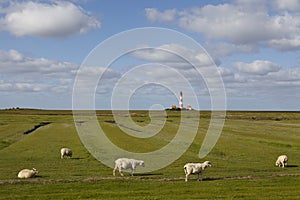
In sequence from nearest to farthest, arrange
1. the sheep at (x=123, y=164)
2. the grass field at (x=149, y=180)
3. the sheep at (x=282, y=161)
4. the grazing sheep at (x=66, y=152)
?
the grass field at (x=149, y=180) → the sheep at (x=123, y=164) → the sheep at (x=282, y=161) → the grazing sheep at (x=66, y=152)

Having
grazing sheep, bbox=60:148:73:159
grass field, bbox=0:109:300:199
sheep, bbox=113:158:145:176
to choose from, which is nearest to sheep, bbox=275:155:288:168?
grass field, bbox=0:109:300:199

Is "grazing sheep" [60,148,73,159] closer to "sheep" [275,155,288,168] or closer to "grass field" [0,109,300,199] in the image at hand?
"grass field" [0,109,300,199]

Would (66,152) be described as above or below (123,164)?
below

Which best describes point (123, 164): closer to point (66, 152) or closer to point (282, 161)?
point (66, 152)

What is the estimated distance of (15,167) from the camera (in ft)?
119

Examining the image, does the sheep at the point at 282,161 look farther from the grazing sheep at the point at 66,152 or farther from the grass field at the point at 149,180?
the grazing sheep at the point at 66,152

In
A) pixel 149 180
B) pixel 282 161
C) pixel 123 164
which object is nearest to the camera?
pixel 149 180

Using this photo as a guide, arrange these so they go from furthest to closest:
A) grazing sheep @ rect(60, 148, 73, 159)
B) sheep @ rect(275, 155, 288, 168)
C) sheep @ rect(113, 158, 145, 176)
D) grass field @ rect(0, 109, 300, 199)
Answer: grazing sheep @ rect(60, 148, 73, 159), sheep @ rect(275, 155, 288, 168), sheep @ rect(113, 158, 145, 176), grass field @ rect(0, 109, 300, 199)

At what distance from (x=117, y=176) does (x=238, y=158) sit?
18.0 meters

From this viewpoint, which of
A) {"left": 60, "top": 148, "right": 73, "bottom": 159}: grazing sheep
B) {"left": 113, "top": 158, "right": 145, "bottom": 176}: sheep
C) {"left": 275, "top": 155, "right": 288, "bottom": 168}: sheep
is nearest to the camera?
{"left": 113, "top": 158, "right": 145, "bottom": 176}: sheep

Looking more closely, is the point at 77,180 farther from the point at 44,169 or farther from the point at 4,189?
the point at 44,169

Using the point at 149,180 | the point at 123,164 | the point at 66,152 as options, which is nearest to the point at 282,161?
the point at 149,180

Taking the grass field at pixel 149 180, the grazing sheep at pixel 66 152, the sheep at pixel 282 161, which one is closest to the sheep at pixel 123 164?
the grass field at pixel 149 180

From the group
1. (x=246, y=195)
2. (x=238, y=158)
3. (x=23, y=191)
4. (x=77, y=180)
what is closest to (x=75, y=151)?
(x=238, y=158)
